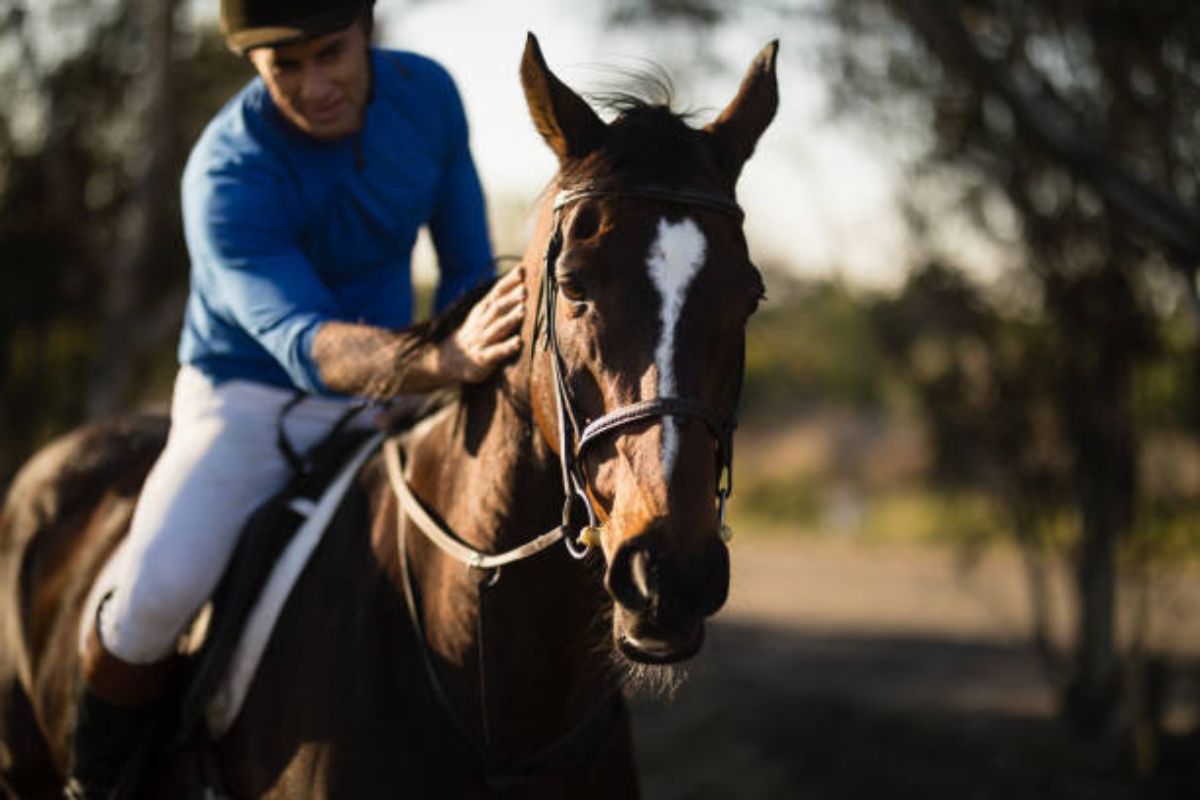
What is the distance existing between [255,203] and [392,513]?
30.8 inches

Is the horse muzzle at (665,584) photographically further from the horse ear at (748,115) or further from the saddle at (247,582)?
the saddle at (247,582)

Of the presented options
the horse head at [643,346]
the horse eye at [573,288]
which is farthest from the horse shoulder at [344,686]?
the horse eye at [573,288]

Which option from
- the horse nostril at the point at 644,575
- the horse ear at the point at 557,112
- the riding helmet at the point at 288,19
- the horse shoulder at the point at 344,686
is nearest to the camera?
the horse nostril at the point at 644,575

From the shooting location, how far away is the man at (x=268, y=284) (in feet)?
9.44

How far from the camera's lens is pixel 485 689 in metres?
2.54

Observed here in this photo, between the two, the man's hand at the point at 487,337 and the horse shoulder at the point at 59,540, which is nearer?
the man's hand at the point at 487,337

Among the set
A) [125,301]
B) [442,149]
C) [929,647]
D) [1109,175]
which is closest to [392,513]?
[442,149]

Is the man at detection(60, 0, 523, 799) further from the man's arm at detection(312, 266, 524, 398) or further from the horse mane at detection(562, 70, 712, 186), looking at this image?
the horse mane at detection(562, 70, 712, 186)

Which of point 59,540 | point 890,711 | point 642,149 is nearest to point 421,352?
point 642,149

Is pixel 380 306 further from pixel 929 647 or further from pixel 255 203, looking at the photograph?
pixel 929 647

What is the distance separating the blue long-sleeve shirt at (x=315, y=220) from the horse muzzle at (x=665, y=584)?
3.30ft

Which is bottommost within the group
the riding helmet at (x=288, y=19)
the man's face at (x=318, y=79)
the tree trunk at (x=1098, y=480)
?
the tree trunk at (x=1098, y=480)

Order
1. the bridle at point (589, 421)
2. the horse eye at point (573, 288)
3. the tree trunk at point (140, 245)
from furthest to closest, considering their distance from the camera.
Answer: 1. the tree trunk at point (140, 245)
2. the horse eye at point (573, 288)
3. the bridle at point (589, 421)

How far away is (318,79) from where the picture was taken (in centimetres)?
306
